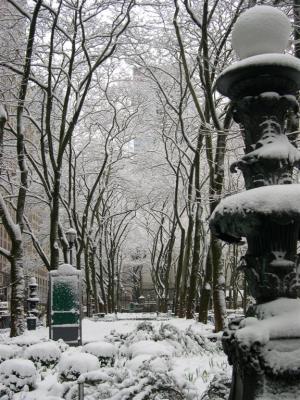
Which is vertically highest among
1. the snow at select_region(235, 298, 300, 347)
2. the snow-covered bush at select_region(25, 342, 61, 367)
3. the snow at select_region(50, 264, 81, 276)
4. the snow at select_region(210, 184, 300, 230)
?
the snow at select_region(50, 264, 81, 276)

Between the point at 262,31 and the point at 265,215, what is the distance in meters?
1.49

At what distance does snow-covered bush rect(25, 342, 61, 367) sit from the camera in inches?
Result: 350

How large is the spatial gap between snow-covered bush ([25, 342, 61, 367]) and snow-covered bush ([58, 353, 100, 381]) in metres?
1.19

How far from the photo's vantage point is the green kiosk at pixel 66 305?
14.9 m

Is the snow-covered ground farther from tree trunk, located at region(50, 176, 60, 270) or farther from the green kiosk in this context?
tree trunk, located at region(50, 176, 60, 270)

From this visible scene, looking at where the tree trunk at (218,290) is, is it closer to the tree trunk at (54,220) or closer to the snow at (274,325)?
the tree trunk at (54,220)

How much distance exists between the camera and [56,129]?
2688 cm

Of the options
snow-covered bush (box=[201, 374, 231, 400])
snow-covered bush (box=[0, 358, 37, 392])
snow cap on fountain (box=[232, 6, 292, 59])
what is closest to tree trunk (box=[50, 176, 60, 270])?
snow-covered bush (box=[0, 358, 37, 392])

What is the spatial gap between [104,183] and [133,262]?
78.5ft

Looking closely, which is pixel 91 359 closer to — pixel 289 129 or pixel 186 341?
pixel 186 341

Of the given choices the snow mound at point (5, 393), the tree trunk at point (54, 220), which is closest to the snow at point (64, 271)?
the tree trunk at point (54, 220)

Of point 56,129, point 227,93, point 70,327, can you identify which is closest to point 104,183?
point 56,129

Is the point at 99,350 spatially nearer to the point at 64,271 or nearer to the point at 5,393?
the point at 5,393

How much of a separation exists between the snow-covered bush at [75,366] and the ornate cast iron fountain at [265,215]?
4.22m
